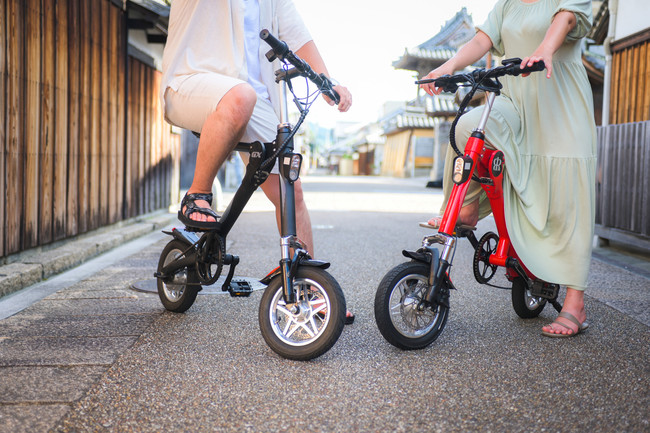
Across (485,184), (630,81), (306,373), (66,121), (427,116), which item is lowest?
(306,373)

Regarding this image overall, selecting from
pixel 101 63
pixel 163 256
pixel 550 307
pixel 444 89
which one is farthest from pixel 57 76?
pixel 550 307

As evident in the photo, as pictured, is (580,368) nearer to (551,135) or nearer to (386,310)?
(386,310)

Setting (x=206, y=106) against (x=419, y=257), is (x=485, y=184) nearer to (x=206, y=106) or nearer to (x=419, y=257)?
(x=419, y=257)

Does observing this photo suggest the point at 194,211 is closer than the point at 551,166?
Yes

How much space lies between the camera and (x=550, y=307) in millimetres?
3387

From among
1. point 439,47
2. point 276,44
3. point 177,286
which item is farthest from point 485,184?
point 439,47

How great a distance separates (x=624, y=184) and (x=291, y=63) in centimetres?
427

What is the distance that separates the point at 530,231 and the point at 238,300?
5.31ft

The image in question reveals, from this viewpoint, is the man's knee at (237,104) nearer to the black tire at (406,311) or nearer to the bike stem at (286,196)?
the bike stem at (286,196)

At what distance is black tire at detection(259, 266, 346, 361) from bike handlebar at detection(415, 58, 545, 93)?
0.97 metres

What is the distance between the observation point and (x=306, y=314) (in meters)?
2.34

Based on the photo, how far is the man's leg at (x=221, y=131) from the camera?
2457 mm

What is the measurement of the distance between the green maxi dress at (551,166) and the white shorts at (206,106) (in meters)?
0.87

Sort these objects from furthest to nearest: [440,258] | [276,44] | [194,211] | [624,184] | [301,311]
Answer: [624,184], [194,211], [440,258], [301,311], [276,44]
